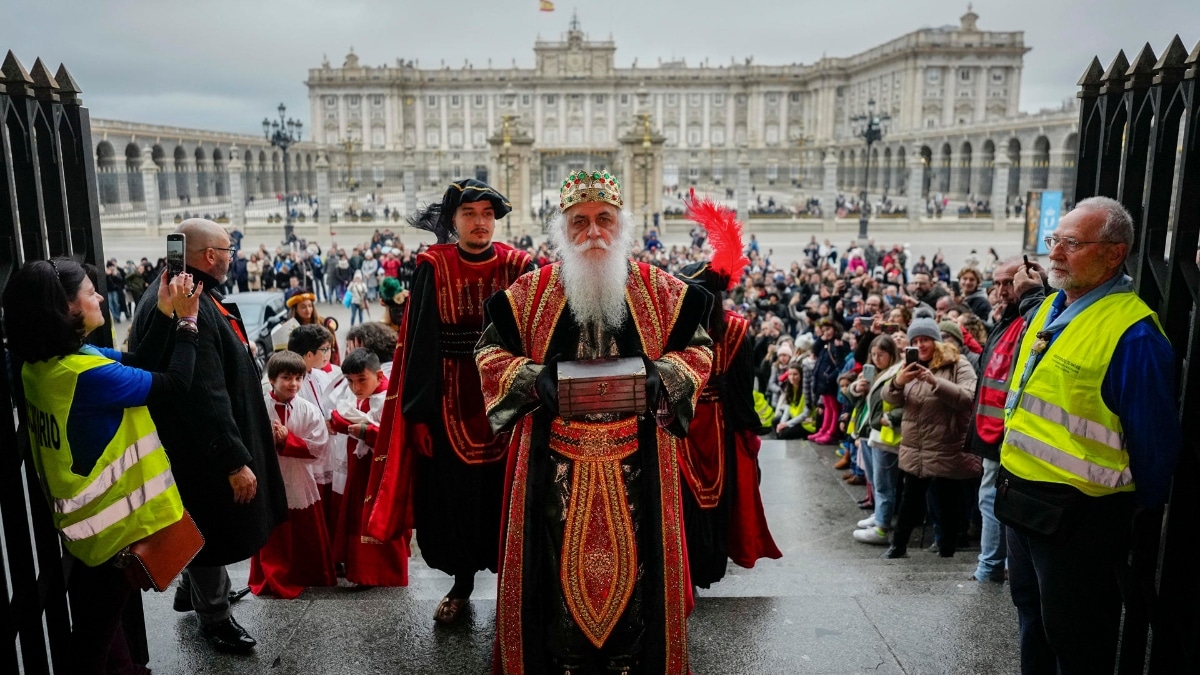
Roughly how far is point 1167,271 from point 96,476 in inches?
128

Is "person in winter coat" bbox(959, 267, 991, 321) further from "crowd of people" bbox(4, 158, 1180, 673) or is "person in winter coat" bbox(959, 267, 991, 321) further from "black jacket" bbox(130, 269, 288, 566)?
"black jacket" bbox(130, 269, 288, 566)

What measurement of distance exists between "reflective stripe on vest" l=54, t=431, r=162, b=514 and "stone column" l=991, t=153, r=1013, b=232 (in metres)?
31.9

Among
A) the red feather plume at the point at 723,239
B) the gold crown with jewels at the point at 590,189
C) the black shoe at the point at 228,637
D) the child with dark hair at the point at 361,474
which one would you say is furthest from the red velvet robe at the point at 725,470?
the black shoe at the point at 228,637

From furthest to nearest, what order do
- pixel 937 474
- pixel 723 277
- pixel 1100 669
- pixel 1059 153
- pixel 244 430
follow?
1. pixel 1059 153
2. pixel 937 474
3. pixel 723 277
4. pixel 244 430
5. pixel 1100 669

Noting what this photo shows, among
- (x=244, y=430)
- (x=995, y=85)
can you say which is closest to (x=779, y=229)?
(x=244, y=430)

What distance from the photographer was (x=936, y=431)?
190 inches

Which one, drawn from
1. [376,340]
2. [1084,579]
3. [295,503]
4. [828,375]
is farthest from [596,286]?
[828,375]

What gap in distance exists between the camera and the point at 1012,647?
11.1 ft

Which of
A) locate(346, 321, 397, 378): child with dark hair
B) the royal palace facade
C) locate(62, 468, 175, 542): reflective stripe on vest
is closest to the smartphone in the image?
locate(62, 468, 175, 542): reflective stripe on vest

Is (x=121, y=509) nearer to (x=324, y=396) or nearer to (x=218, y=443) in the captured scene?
(x=218, y=443)

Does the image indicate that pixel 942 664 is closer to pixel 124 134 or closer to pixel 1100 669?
pixel 1100 669

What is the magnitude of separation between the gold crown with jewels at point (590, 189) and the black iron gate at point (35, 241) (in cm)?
162

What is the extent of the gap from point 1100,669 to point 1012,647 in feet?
2.40

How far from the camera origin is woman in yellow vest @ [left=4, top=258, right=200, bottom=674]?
2498 mm
